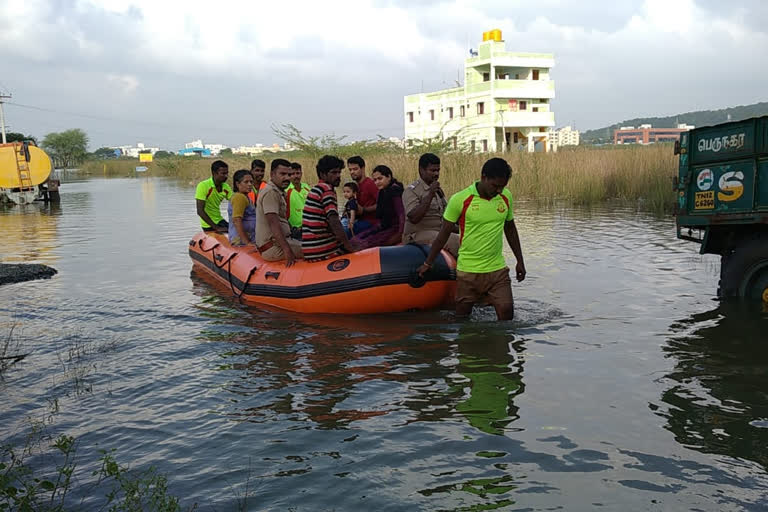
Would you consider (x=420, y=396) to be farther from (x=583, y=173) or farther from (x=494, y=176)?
(x=583, y=173)

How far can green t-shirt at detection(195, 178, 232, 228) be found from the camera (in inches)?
444

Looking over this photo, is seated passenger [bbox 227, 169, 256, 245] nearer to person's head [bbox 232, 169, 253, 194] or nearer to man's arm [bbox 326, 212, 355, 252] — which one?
person's head [bbox 232, 169, 253, 194]

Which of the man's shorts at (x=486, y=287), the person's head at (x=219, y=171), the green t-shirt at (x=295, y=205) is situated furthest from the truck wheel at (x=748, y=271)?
the person's head at (x=219, y=171)

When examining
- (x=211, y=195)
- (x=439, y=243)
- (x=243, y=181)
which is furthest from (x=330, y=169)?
(x=211, y=195)

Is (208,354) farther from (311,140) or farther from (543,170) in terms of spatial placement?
(311,140)

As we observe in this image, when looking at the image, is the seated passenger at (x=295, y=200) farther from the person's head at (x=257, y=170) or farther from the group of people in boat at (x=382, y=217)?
the person's head at (x=257, y=170)

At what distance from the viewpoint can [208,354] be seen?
21.7 feet

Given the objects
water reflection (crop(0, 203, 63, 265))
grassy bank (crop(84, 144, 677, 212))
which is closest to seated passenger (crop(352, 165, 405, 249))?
water reflection (crop(0, 203, 63, 265))

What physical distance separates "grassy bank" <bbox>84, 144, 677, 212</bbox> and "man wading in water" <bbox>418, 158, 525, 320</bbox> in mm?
11440

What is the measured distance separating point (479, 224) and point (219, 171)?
5750 millimetres

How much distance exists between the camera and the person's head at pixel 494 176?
6176 millimetres

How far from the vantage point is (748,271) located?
7.22 metres

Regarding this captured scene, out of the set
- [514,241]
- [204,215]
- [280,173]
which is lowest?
[514,241]

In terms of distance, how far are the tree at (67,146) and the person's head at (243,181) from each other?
9793cm
